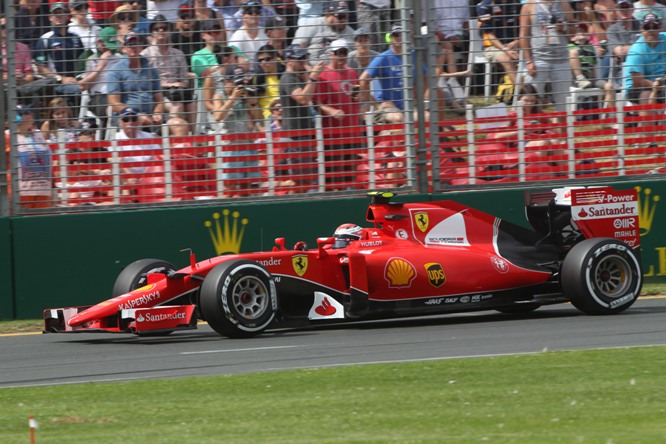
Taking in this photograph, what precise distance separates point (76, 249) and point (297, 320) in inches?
133

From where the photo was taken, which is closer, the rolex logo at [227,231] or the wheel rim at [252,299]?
the wheel rim at [252,299]

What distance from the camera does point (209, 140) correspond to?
13.7 metres

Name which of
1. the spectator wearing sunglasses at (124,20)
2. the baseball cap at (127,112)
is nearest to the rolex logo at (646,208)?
the baseball cap at (127,112)

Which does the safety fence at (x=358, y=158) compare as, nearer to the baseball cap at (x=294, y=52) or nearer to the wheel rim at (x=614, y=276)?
the baseball cap at (x=294, y=52)

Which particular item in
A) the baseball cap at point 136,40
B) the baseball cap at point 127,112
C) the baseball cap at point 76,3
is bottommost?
the baseball cap at point 127,112

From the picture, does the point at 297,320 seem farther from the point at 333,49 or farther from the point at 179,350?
the point at 333,49

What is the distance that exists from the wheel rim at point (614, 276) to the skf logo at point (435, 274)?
1.53 m

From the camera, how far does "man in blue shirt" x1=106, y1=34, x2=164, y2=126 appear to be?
13508 mm

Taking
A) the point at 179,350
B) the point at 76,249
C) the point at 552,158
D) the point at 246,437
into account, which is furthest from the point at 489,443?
the point at 552,158

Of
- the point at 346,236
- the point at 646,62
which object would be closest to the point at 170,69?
the point at 346,236

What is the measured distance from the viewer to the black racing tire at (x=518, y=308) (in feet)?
37.3

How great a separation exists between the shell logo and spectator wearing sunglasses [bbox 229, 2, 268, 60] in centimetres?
388

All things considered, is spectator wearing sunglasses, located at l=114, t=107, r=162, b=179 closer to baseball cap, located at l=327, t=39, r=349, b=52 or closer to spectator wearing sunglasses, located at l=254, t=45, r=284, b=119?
spectator wearing sunglasses, located at l=254, t=45, r=284, b=119

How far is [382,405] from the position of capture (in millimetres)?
7062
